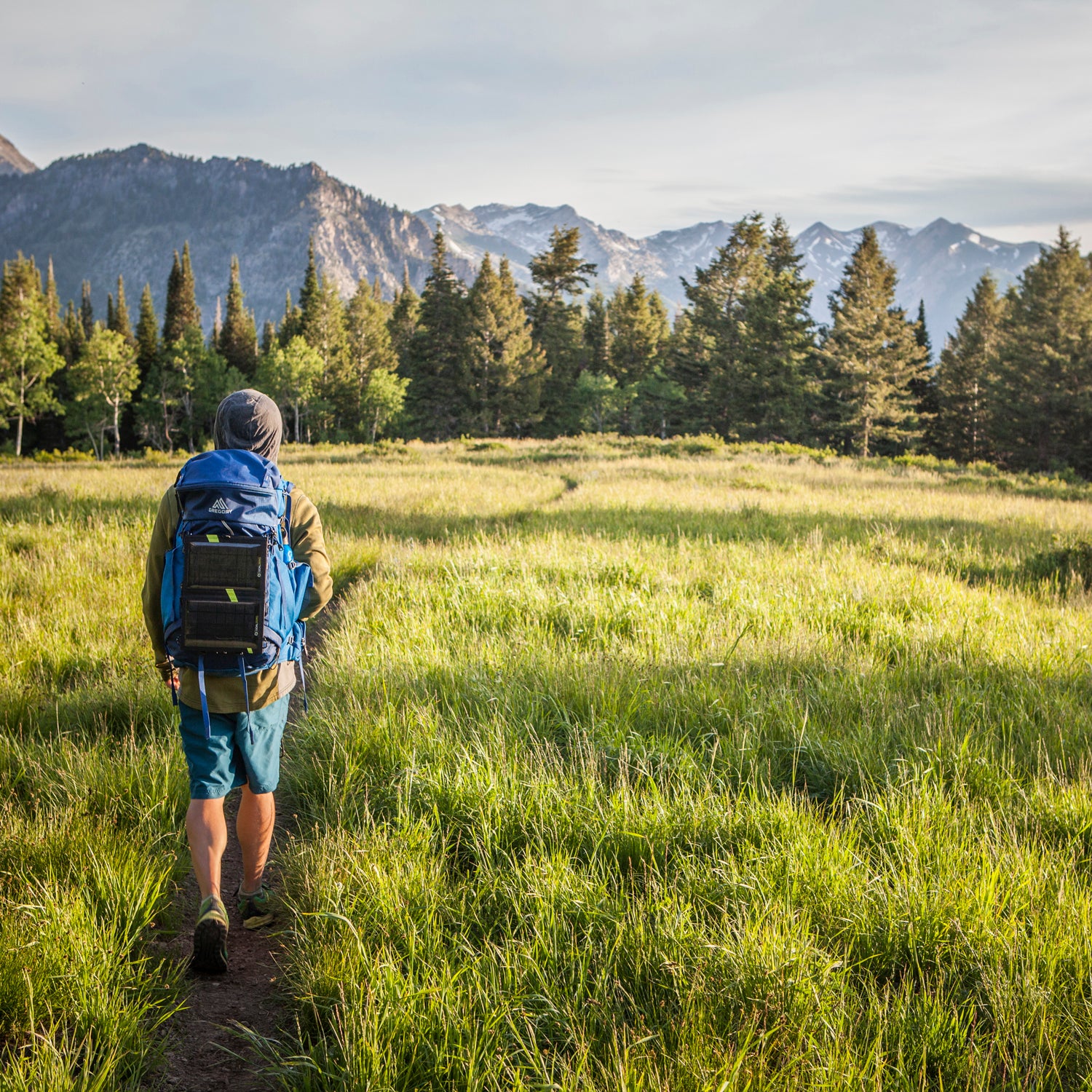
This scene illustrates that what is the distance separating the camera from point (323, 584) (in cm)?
299

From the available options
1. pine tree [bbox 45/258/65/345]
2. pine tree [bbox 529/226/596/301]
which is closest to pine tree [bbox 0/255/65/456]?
pine tree [bbox 45/258/65/345]

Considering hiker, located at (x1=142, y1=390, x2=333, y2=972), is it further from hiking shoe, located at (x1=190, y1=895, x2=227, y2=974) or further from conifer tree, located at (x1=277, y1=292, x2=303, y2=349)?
conifer tree, located at (x1=277, y1=292, x2=303, y2=349)

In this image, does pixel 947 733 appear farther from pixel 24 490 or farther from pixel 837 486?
pixel 24 490

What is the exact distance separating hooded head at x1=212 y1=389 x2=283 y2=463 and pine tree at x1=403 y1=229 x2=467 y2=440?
5616 cm

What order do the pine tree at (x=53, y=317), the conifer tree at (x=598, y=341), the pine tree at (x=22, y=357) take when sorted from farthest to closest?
1. the pine tree at (x=53, y=317)
2. the conifer tree at (x=598, y=341)
3. the pine tree at (x=22, y=357)

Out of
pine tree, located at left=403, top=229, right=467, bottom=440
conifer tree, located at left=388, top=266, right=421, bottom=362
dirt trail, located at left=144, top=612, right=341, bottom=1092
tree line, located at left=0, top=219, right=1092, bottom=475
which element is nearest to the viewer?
dirt trail, located at left=144, top=612, right=341, bottom=1092

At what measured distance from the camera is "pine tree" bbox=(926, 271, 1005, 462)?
1976 inches

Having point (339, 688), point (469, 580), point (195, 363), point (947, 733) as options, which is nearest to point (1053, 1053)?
point (947, 733)

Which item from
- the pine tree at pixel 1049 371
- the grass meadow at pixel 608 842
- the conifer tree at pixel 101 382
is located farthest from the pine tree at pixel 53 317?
the pine tree at pixel 1049 371

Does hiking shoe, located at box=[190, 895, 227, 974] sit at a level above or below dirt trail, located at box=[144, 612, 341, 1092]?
above

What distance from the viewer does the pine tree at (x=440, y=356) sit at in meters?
58.2

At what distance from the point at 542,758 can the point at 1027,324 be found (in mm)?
54041

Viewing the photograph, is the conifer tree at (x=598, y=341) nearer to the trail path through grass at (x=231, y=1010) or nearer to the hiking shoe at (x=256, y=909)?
the hiking shoe at (x=256, y=909)

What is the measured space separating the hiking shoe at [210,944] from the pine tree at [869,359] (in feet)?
157
